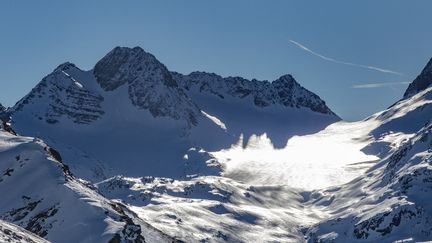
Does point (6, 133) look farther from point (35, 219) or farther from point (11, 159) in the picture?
point (35, 219)

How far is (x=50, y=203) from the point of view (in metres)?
89.9

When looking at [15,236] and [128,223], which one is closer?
[15,236]

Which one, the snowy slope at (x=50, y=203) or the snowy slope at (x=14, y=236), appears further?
the snowy slope at (x=50, y=203)

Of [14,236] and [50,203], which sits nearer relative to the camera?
[14,236]

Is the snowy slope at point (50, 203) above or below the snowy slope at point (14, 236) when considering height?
above

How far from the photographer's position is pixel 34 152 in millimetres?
100750

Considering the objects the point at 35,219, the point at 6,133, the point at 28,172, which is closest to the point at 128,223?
the point at 35,219

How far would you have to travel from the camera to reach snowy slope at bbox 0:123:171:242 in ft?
274

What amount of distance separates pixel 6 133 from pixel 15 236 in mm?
61051

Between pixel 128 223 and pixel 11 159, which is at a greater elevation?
pixel 11 159

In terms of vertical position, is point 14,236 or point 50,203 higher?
point 50,203

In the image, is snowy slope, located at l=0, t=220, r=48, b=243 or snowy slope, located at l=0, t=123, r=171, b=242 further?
snowy slope, located at l=0, t=123, r=171, b=242

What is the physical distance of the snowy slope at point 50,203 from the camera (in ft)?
274

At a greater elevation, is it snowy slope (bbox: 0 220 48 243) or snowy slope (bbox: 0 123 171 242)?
snowy slope (bbox: 0 123 171 242)
